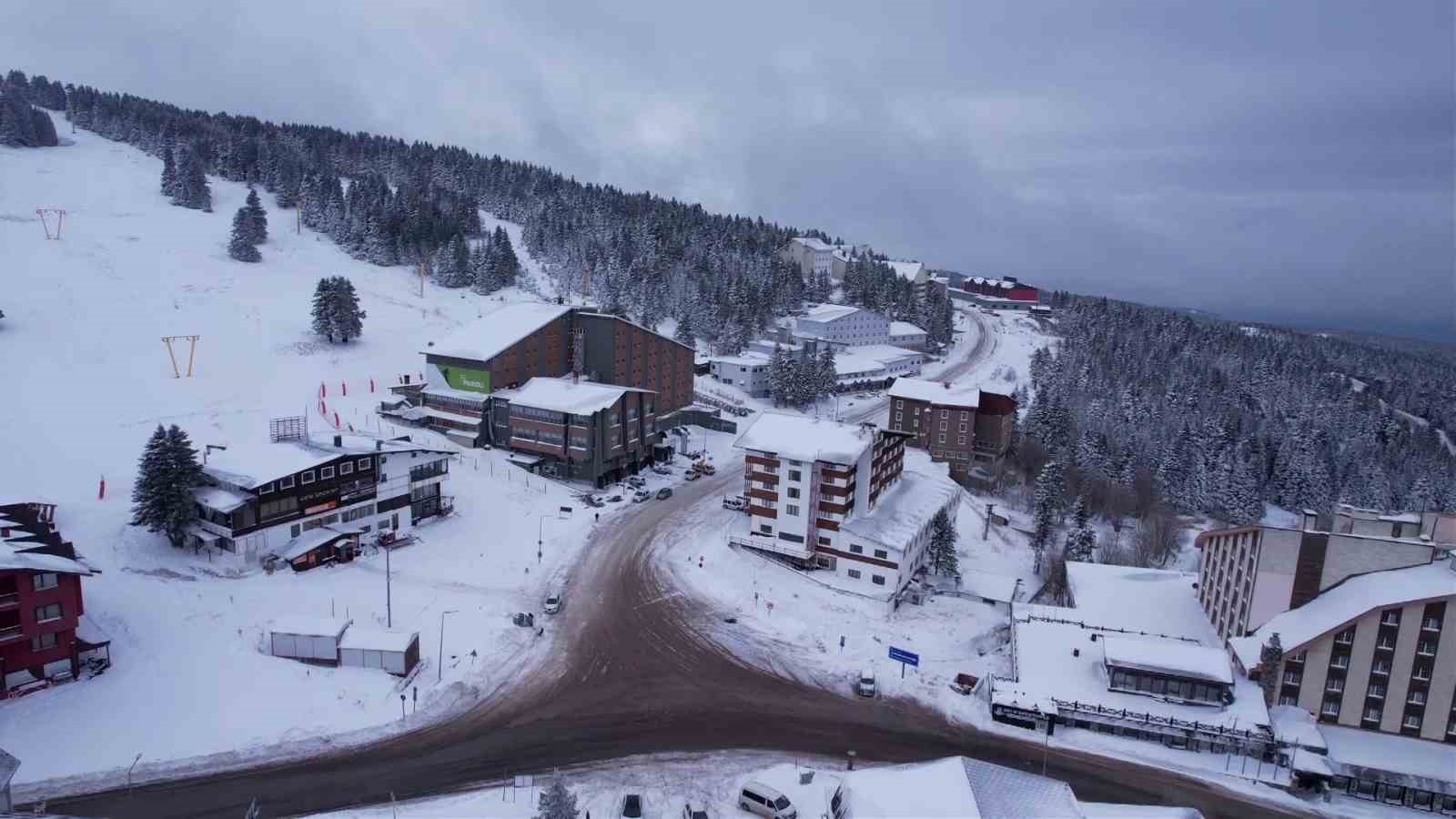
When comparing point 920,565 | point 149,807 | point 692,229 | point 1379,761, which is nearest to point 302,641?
point 149,807

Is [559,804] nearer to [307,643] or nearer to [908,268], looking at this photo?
[307,643]

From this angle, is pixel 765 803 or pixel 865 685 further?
pixel 865 685

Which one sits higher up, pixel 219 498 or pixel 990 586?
pixel 219 498

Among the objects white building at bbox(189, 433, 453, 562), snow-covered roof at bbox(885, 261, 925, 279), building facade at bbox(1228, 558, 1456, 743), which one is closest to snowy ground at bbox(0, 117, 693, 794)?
white building at bbox(189, 433, 453, 562)

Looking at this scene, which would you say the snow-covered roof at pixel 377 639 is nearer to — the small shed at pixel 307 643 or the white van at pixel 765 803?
the small shed at pixel 307 643

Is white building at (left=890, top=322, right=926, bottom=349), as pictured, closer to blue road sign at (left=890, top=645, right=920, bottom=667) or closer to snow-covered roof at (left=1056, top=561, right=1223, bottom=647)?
snow-covered roof at (left=1056, top=561, right=1223, bottom=647)

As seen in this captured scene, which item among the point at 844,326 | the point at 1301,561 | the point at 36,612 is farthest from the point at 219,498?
the point at 844,326
